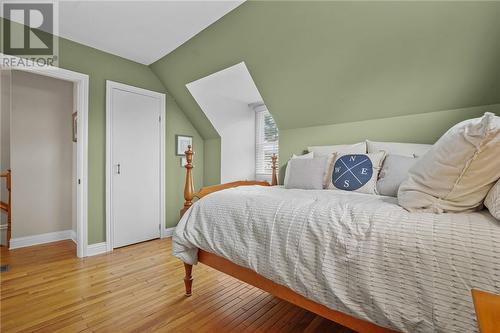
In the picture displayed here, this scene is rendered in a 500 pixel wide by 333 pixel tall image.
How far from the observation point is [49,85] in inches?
129

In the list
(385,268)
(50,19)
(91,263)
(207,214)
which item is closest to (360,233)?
(385,268)

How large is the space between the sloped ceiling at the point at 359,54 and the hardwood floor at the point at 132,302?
5.96 ft

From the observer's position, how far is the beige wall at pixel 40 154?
305 cm

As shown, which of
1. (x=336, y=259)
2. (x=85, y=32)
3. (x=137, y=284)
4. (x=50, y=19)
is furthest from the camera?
(x=85, y=32)

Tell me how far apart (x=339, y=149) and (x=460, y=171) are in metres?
1.44

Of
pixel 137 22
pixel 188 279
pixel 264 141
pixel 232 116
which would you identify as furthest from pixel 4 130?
pixel 264 141

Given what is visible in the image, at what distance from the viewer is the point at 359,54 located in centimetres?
194

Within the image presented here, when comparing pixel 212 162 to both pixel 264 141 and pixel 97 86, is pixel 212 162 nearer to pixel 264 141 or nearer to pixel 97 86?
pixel 264 141

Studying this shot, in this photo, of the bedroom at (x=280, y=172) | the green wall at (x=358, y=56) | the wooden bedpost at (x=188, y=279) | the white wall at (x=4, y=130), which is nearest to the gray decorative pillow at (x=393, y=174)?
the bedroom at (x=280, y=172)

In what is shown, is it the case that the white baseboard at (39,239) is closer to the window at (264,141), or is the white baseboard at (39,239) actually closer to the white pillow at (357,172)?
the window at (264,141)

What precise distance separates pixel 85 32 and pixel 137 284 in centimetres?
249

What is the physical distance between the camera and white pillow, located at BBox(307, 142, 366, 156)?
2.15 m

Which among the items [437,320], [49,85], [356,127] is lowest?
[437,320]

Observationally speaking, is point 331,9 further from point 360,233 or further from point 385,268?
point 385,268
